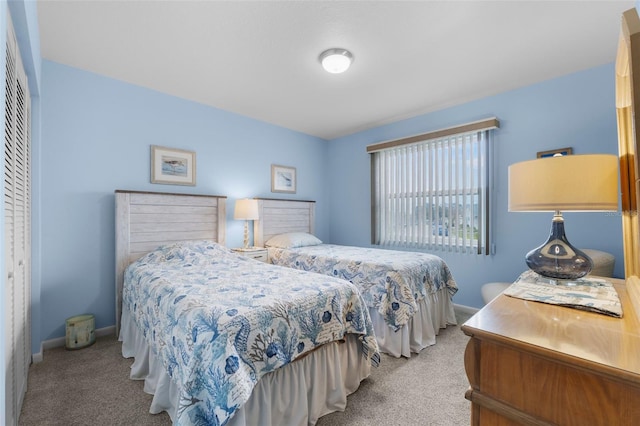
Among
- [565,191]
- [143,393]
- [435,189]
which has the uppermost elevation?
[435,189]

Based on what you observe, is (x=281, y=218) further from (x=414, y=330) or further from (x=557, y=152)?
(x=557, y=152)

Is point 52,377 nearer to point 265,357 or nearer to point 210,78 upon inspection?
point 265,357

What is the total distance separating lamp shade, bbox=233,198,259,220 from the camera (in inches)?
136

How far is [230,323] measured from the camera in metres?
1.30

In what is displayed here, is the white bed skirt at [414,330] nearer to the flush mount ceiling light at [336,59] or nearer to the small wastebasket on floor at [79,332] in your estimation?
the flush mount ceiling light at [336,59]

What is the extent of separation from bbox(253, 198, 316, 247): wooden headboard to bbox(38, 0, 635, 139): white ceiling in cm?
146

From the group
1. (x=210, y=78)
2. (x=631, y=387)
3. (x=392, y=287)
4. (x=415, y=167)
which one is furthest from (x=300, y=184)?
(x=631, y=387)

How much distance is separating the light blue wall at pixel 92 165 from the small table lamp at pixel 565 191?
3197 mm

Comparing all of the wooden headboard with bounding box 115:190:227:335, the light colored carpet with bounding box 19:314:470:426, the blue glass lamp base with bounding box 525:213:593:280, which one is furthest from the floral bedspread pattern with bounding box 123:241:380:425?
the blue glass lamp base with bounding box 525:213:593:280

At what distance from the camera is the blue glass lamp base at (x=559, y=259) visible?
49.6 inches

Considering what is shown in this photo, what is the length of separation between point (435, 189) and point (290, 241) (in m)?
1.95

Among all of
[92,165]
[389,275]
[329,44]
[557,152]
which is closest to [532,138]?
[557,152]

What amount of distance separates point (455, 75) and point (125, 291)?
3685mm

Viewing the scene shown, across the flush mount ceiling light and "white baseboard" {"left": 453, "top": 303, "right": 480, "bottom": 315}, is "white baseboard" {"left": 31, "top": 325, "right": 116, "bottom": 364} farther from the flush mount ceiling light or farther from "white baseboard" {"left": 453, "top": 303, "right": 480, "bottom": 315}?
"white baseboard" {"left": 453, "top": 303, "right": 480, "bottom": 315}
